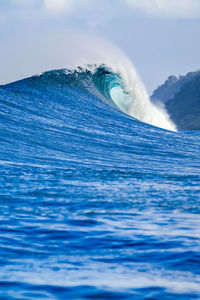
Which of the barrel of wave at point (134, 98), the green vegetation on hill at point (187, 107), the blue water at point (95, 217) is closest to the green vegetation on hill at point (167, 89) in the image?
the green vegetation on hill at point (187, 107)

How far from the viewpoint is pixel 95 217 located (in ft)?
16.8

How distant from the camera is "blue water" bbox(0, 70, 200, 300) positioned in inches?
134

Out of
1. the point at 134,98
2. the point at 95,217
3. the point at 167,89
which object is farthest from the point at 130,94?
the point at 167,89

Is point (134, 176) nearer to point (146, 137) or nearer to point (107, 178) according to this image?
point (107, 178)

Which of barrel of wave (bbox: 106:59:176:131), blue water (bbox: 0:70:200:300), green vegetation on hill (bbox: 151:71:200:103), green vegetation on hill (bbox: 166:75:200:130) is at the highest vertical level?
green vegetation on hill (bbox: 151:71:200:103)

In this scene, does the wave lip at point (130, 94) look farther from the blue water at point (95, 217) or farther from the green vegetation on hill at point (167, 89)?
the green vegetation on hill at point (167, 89)

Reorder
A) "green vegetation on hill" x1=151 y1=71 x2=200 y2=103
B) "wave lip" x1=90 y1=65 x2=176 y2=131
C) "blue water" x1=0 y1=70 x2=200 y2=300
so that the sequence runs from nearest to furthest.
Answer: "blue water" x1=0 y1=70 x2=200 y2=300, "wave lip" x1=90 y1=65 x2=176 y2=131, "green vegetation on hill" x1=151 y1=71 x2=200 y2=103

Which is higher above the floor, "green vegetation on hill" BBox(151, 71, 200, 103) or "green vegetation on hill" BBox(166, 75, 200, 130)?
"green vegetation on hill" BBox(151, 71, 200, 103)

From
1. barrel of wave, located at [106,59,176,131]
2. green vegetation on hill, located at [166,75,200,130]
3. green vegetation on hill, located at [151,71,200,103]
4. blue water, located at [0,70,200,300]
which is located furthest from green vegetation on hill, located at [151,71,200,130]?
blue water, located at [0,70,200,300]

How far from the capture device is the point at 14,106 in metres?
15.1

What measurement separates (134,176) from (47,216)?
3.22 meters

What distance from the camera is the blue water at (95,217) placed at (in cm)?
339

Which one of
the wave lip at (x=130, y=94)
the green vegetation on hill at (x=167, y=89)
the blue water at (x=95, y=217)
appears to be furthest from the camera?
the green vegetation on hill at (x=167, y=89)

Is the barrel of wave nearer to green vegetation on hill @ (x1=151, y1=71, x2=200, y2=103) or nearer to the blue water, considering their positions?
Result: the blue water
